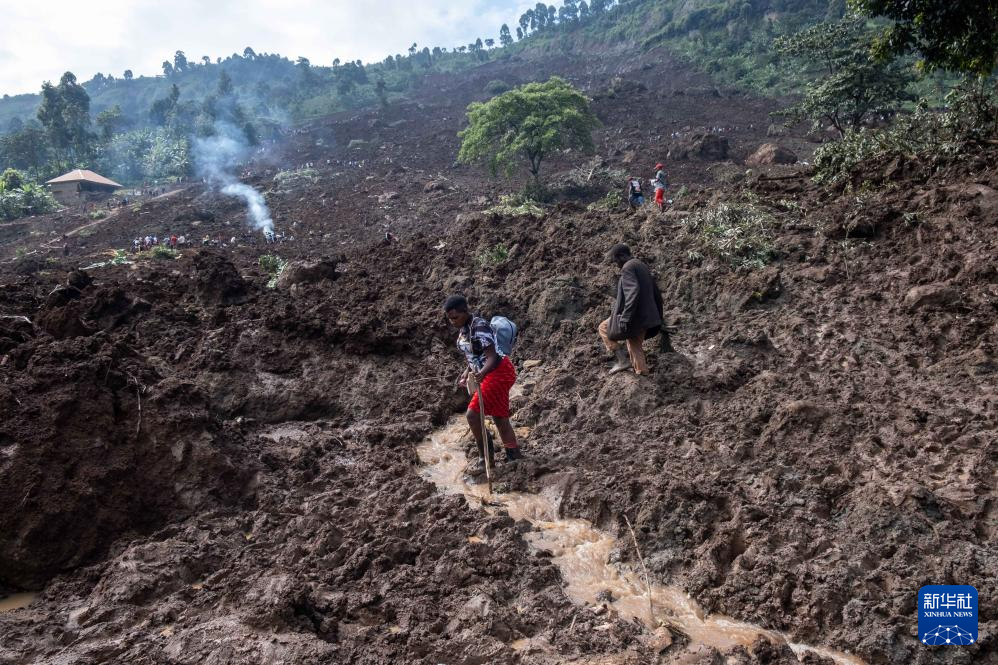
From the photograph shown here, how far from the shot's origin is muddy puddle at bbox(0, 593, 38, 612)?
3957mm

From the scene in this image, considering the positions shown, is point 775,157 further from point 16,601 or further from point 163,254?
point 16,601

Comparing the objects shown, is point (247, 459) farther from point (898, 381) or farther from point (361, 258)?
point (361, 258)

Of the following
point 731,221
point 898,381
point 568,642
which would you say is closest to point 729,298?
point 731,221

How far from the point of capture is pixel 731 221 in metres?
8.92

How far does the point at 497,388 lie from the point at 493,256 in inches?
248

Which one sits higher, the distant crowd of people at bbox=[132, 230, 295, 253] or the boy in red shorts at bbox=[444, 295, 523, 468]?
the distant crowd of people at bbox=[132, 230, 295, 253]

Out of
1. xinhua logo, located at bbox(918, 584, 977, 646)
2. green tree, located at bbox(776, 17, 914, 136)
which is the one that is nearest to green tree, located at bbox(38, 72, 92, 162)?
green tree, located at bbox(776, 17, 914, 136)

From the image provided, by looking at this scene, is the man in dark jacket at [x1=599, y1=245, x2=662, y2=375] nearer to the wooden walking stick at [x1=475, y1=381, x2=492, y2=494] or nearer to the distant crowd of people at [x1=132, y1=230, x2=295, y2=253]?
the wooden walking stick at [x1=475, y1=381, x2=492, y2=494]

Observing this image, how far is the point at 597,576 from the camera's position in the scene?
4.08 metres

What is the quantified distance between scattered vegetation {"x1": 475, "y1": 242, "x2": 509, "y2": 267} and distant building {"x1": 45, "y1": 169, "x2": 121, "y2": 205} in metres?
37.2

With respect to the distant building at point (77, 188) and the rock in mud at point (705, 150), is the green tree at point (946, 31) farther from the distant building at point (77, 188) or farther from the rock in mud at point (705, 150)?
the distant building at point (77, 188)

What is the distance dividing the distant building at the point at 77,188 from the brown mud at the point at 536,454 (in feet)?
114

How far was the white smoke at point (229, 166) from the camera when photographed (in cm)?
2800

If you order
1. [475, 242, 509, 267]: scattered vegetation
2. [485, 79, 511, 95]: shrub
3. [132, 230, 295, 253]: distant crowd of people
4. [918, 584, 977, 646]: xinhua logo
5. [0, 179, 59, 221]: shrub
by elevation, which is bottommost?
[918, 584, 977, 646]: xinhua logo
